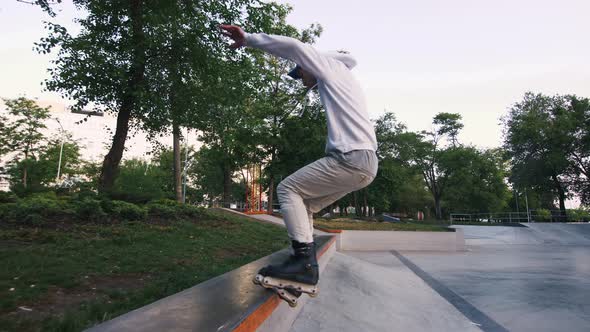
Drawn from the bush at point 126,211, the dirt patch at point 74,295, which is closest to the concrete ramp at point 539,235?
the bush at point 126,211

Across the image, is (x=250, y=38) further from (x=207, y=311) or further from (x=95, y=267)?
(x=95, y=267)

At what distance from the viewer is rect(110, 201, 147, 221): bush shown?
8.48 m

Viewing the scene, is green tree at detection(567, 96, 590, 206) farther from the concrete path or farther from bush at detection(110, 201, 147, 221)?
bush at detection(110, 201, 147, 221)

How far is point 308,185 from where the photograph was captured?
2.88 meters

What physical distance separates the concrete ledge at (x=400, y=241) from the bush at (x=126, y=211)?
7374 mm

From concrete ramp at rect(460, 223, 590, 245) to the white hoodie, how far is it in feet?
53.9

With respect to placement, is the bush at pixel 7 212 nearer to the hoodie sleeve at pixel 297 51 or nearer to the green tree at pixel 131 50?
the green tree at pixel 131 50

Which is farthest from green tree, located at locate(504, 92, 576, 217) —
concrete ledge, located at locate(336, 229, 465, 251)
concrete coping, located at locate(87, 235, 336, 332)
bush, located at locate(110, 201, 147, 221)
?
concrete coping, located at locate(87, 235, 336, 332)

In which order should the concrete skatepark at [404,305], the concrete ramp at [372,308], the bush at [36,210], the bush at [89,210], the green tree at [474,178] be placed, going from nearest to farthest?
the concrete skatepark at [404,305]
the concrete ramp at [372,308]
the bush at [36,210]
the bush at [89,210]
the green tree at [474,178]

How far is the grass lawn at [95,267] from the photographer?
303 cm

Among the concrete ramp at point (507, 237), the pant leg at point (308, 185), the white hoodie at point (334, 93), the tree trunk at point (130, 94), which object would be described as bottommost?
the concrete ramp at point (507, 237)

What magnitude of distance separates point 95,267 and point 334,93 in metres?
3.92

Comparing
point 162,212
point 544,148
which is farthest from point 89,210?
point 544,148

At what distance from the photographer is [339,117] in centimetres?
289
